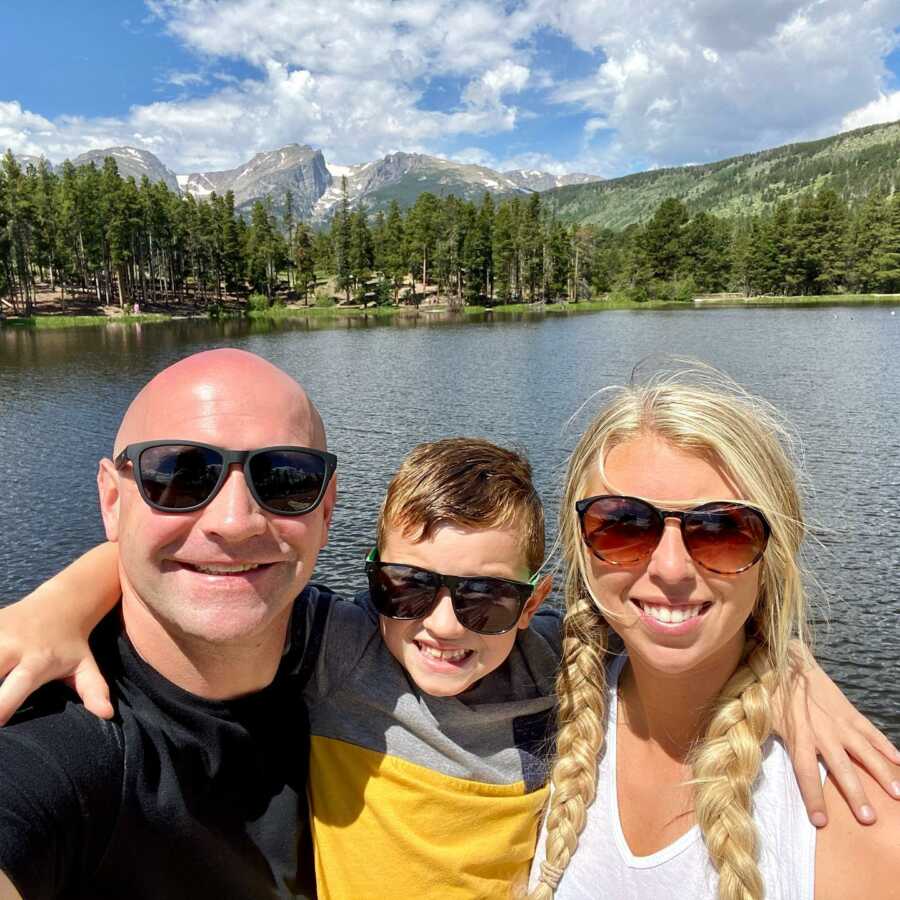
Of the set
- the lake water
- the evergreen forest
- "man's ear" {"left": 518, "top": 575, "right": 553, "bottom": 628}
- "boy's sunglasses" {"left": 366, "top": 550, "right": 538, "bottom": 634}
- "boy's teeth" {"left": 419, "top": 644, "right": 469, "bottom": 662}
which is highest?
the evergreen forest

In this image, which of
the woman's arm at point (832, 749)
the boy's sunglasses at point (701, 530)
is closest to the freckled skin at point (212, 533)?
the boy's sunglasses at point (701, 530)

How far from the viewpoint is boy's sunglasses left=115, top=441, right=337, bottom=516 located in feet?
5.95

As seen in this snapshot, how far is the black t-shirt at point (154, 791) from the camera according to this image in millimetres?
1576

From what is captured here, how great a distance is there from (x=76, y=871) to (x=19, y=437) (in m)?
23.8

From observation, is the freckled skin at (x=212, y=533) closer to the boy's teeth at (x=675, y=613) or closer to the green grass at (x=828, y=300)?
the boy's teeth at (x=675, y=613)

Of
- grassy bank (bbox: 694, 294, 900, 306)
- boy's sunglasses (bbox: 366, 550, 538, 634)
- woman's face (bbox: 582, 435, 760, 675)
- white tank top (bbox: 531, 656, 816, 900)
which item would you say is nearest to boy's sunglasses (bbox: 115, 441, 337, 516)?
boy's sunglasses (bbox: 366, 550, 538, 634)

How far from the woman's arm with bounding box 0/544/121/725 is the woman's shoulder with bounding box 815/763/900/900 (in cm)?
188

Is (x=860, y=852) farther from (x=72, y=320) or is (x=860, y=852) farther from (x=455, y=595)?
(x=72, y=320)

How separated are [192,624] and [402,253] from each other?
307 feet

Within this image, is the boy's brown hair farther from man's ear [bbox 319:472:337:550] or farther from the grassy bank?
the grassy bank

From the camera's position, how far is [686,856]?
1948 mm

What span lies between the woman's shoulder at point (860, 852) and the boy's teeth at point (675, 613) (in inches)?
22.7

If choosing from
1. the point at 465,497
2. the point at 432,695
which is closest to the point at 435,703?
the point at 432,695

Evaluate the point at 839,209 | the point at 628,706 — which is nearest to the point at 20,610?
the point at 628,706
